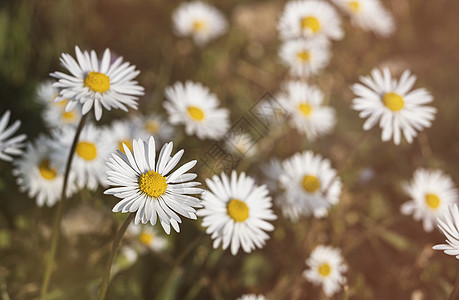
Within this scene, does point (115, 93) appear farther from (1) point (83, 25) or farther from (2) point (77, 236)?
(1) point (83, 25)

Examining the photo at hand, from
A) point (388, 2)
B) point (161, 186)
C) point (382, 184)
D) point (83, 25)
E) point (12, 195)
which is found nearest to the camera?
point (161, 186)

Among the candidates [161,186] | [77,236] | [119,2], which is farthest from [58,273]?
[119,2]

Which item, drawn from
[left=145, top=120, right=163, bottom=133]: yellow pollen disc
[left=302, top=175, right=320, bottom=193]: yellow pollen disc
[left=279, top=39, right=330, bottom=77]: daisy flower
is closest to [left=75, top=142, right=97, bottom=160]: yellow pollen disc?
[left=145, top=120, right=163, bottom=133]: yellow pollen disc

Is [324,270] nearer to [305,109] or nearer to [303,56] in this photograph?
[305,109]

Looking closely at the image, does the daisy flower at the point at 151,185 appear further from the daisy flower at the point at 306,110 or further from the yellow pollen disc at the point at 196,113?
the daisy flower at the point at 306,110

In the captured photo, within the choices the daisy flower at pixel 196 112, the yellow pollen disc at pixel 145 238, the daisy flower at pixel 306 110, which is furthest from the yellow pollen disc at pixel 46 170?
the daisy flower at pixel 306 110

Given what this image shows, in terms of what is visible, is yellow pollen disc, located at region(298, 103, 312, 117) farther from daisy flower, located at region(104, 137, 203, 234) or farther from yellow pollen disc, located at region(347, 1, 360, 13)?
daisy flower, located at region(104, 137, 203, 234)
